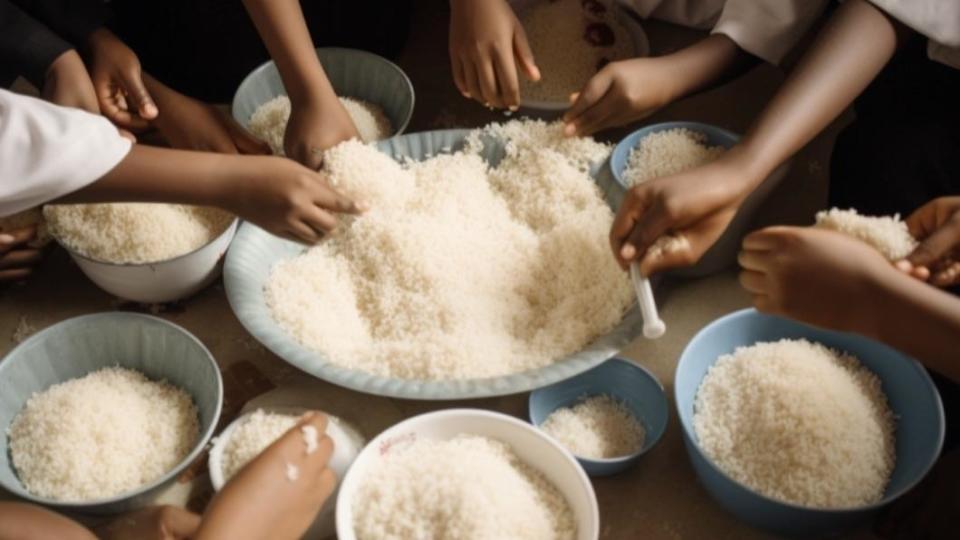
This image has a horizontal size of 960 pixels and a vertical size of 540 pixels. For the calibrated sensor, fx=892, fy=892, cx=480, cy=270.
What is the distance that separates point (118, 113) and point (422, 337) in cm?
58

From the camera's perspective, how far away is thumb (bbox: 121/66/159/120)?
121 centimetres

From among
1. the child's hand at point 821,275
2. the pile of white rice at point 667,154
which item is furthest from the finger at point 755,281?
the pile of white rice at point 667,154

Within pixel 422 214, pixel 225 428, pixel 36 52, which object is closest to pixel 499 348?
pixel 422 214

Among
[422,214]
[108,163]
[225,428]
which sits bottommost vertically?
[225,428]

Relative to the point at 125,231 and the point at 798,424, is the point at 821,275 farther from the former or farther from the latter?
the point at 125,231

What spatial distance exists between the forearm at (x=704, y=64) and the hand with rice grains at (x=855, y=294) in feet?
1.18

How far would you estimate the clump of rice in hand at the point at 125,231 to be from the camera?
1.09m

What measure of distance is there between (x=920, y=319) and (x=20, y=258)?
1064 mm

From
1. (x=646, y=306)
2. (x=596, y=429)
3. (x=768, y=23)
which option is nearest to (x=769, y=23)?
(x=768, y=23)

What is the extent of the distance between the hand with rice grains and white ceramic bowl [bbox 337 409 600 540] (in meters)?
0.27

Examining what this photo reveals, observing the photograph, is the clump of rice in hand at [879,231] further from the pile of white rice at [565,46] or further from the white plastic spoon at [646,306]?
the pile of white rice at [565,46]

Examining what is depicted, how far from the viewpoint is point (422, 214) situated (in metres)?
1.12

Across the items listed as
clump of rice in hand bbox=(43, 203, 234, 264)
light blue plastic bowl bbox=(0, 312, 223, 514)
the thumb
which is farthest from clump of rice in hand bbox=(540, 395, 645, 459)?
the thumb

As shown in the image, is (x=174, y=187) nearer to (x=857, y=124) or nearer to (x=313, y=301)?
(x=313, y=301)
